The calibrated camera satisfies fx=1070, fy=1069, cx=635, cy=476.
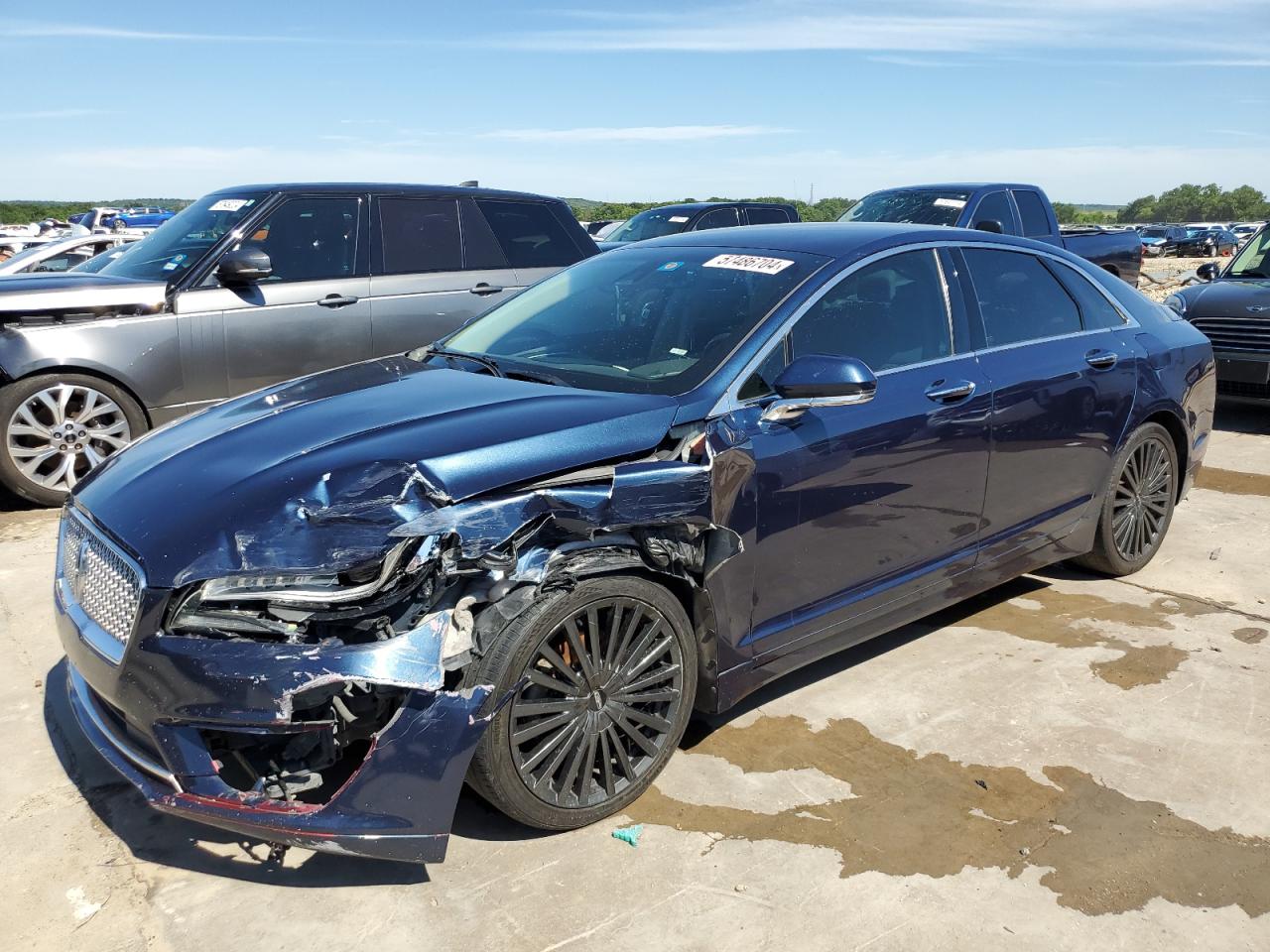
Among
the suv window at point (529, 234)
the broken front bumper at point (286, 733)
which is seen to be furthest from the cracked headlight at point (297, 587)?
the suv window at point (529, 234)

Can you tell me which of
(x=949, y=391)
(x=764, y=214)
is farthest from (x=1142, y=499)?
(x=764, y=214)

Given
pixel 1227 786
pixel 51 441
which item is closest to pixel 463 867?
pixel 1227 786

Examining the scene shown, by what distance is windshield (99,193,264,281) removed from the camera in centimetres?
682

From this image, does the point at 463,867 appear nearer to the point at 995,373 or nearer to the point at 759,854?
the point at 759,854

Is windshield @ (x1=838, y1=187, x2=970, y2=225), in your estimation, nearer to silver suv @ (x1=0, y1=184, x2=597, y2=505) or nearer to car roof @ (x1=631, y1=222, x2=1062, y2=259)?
silver suv @ (x1=0, y1=184, x2=597, y2=505)

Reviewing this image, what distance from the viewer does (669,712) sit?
10.8ft

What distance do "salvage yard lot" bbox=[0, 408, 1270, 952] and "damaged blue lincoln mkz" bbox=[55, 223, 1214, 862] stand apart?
24 centimetres

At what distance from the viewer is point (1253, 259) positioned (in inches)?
388

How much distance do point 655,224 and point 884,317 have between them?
1086 cm

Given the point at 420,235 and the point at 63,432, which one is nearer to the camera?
the point at 63,432

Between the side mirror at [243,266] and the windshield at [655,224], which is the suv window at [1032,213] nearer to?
the windshield at [655,224]

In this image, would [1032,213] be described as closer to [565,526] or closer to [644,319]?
[644,319]

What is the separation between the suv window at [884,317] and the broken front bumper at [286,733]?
5.77ft

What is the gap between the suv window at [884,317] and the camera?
3730mm
